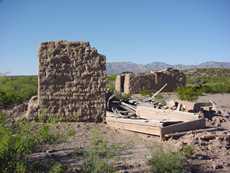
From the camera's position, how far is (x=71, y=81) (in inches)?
502

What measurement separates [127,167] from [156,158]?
658mm

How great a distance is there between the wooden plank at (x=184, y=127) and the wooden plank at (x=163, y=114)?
10.8 inches

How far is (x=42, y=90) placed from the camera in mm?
12594

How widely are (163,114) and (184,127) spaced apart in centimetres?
158

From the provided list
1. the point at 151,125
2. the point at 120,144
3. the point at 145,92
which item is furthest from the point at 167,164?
the point at 145,92

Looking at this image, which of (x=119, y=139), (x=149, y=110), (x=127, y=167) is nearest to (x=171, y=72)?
(x=149, y=110)

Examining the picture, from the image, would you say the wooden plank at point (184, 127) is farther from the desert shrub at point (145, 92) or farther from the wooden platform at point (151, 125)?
the desert shrub at point (145, 92)

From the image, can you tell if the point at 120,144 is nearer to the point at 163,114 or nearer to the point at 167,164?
the point at 167,164

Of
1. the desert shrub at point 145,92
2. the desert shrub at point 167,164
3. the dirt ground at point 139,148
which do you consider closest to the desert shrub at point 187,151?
the dirt ground at point 139,148

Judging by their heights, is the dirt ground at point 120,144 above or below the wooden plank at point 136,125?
below

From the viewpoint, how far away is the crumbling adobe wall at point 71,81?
41.4 feet

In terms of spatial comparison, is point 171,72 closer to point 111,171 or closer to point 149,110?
point 149,110

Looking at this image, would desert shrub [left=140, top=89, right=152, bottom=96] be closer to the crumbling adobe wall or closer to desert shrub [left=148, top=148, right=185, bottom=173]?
the crumbling adobe wall

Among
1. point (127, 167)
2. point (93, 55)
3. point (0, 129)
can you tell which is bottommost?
point (127, 167)
